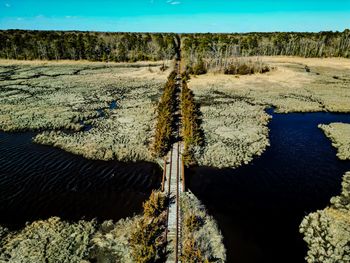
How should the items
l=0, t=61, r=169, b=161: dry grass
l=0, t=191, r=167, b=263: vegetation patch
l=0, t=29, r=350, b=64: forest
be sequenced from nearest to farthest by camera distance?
l=0, t=191, r=167, b=263: vegetation patch, l=0, t=61, r=169, b=161: dry grass, l=0, t=29, r=350, b=64: forest

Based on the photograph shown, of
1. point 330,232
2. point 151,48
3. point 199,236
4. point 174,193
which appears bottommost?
point 330,232

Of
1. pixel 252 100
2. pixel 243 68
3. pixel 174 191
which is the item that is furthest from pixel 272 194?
pixel 243 68

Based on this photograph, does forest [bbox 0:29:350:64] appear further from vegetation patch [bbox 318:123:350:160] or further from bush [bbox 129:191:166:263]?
bush [bbox 129:191:166:263]

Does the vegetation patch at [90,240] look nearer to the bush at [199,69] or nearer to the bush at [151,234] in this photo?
the bush at [151,234]

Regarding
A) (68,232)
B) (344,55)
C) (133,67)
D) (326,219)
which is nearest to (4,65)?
(133,67)

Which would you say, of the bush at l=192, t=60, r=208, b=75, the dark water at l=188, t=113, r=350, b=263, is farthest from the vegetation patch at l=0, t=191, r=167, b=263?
the bush at l=192, t=60, r=208, b=75

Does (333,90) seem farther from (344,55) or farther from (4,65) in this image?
(4,65)

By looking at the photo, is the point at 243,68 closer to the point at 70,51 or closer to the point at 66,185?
the point at 66,185
